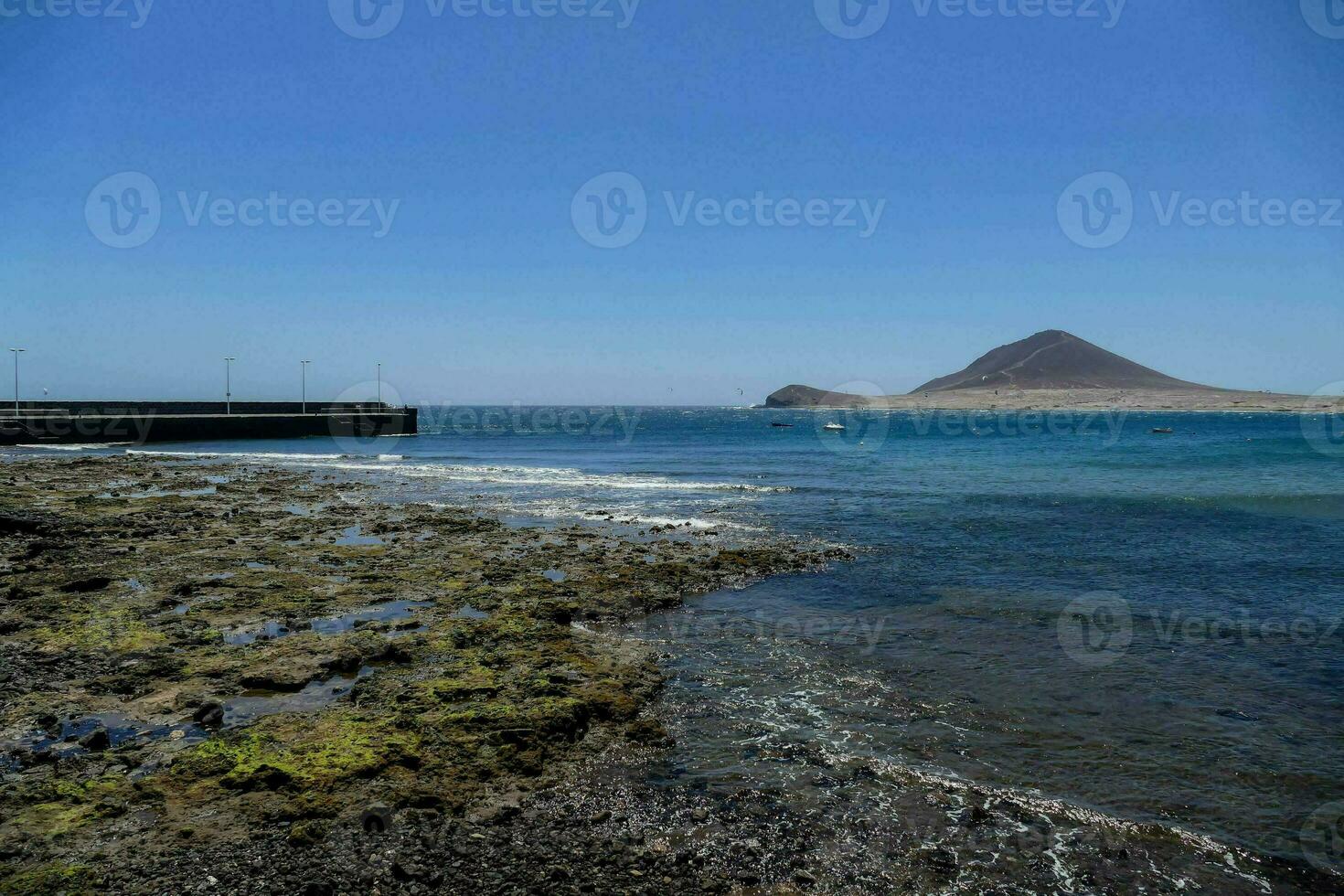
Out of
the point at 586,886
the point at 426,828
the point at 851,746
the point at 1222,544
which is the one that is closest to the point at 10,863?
the point at 426,828

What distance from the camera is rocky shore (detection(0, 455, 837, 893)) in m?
5.78

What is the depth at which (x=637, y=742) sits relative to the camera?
8.09m

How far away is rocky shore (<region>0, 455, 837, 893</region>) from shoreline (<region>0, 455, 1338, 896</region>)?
3 centimetres

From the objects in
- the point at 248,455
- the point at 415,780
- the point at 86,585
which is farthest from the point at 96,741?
the point at 248,455

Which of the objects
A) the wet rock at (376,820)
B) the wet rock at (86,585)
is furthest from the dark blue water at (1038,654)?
the wet rock at (86,585)

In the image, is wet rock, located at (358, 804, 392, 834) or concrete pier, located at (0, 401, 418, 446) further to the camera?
concrete pier, located at (0, 401, 418, 446)

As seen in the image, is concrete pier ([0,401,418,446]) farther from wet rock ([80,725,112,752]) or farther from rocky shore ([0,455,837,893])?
wet rock ([80,725,112,752])

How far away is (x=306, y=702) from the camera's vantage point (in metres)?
8.82

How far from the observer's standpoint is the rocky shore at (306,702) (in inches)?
228

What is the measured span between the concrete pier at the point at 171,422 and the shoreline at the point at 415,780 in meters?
58.5

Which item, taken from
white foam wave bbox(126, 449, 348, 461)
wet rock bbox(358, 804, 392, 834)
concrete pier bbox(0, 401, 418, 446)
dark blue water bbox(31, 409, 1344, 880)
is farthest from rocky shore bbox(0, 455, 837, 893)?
concrete pier bbox(0, 401, 418, 446)

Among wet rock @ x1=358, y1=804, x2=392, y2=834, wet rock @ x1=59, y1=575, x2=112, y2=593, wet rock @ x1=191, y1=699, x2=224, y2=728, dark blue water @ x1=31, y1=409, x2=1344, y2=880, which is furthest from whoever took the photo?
wet rock @ x1=59, y1=575, x2=112, y2=593

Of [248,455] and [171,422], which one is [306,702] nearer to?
[248,455]

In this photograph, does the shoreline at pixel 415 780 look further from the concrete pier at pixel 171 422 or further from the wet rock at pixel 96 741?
the concrete pier at pixel 171 422
